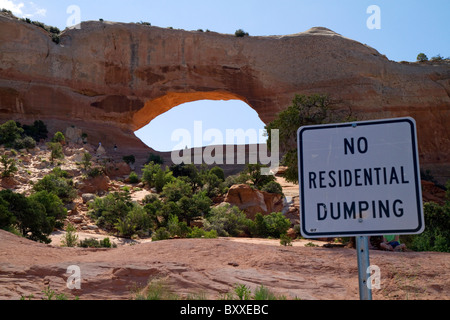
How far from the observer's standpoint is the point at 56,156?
30750mm

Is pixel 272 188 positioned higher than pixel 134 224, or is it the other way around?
pixel 272 188

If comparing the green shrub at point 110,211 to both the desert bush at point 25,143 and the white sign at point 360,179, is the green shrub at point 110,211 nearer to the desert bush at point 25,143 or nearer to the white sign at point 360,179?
the desert bush at point 25,143

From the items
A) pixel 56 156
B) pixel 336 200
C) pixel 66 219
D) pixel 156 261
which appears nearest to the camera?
pixel 336 200

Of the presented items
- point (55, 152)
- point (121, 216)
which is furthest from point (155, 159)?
point (121, 216)

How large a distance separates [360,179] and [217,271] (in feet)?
12.0

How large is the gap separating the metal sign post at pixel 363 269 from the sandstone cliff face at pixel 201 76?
37.6 meters

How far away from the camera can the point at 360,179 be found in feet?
7.41

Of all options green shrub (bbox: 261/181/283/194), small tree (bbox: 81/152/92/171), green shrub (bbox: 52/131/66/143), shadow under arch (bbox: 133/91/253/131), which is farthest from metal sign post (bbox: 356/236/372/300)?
shadow under arch (bbox: 133/91/253/131)

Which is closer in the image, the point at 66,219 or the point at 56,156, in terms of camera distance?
the point at 66,219

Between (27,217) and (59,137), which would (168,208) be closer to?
(27,217)

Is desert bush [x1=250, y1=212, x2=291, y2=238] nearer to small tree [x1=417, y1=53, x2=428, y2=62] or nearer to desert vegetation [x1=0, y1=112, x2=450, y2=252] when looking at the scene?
desert vegetation [x1=0, y1=112, x2=450, y2=252]
